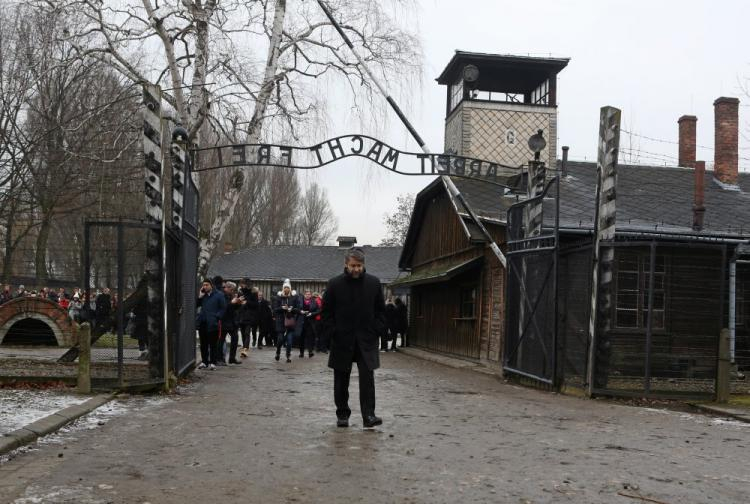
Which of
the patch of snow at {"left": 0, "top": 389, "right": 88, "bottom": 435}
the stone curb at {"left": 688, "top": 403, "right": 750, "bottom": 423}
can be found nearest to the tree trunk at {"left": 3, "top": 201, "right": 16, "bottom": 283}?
the patch of snow at {"left": 0, "top": 389, "right": 88, "bottom": 435}

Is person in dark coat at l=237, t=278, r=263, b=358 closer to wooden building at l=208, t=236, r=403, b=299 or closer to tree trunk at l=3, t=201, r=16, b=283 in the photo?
tree trunk at l=3, t=201, r=16, b=283

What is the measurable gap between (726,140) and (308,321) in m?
14.8

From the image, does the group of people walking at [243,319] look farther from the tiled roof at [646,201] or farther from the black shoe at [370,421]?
the tiled roof at [646,201]

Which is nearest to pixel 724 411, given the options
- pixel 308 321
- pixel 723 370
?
pixel 723 370

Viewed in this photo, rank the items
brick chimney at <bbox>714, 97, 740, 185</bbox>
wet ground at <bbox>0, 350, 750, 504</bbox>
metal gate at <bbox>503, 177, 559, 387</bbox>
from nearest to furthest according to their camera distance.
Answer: wet ground at <bbox>0, 350, 750, 504</bbox>, metal gate at <bbox>503, 177, 559, 387</bbox>, brick chimney at <bbox>714, 97, 740, 185</bbox>

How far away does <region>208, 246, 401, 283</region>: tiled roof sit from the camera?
53469mm

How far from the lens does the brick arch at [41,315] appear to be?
72.2ft

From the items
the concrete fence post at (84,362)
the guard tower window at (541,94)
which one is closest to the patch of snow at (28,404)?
the concrete fence post at (84,362)

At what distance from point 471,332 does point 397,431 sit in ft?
49.2

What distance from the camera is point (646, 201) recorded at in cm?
2434

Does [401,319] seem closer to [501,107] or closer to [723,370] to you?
[501,107]

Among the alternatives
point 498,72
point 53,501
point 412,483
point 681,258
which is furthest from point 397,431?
point 498,72

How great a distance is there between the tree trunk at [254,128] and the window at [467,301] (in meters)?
6.87

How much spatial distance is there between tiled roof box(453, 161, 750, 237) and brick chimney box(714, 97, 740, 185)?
1.37 ft
